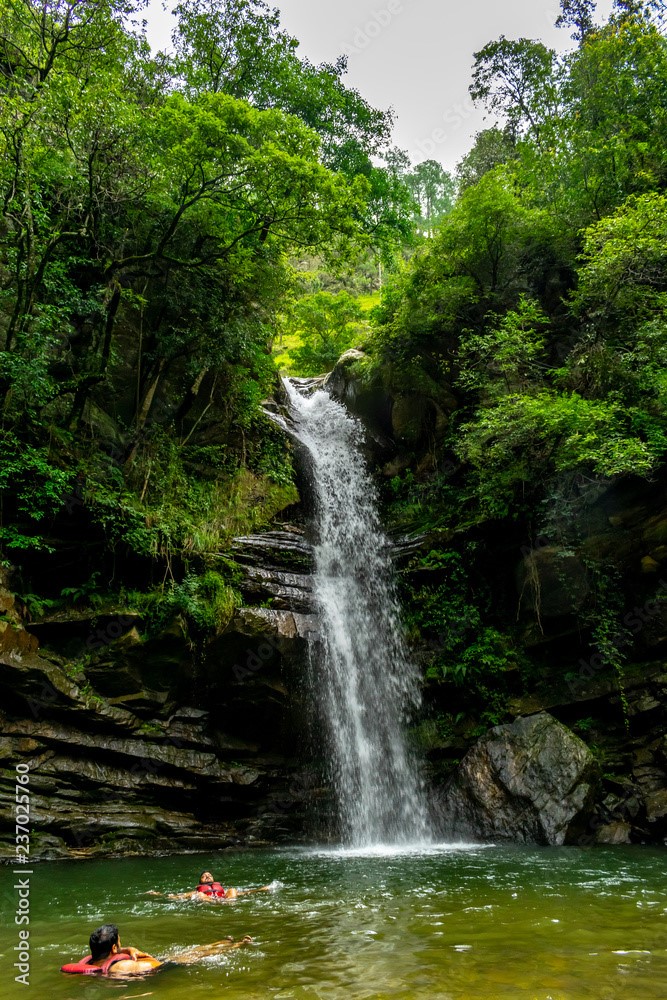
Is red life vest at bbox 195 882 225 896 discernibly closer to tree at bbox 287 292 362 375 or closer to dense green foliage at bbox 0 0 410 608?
dense green foliage at bbox 0 0 410 608

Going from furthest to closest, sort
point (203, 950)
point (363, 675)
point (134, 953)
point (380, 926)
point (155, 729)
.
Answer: point (363, 675) < point (155, 729) < point (380, 926) < point (203, 950) < point (134, 953)

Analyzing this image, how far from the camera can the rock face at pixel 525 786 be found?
945 cm

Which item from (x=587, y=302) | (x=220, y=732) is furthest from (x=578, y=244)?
(x=220, y=732)

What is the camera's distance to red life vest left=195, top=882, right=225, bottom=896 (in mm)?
6379

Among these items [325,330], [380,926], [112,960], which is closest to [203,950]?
[112,960]

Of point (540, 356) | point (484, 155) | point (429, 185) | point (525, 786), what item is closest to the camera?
point (525, 786)

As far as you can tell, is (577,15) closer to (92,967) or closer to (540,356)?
(540,356)

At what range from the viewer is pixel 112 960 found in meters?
4.20

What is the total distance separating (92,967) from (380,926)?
238 centimetres

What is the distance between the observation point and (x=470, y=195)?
14078 millimetres

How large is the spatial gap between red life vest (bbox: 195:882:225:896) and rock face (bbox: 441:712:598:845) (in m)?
5.23

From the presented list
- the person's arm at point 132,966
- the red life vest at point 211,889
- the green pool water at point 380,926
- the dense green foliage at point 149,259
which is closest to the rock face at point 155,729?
the green pool water at point 380,926

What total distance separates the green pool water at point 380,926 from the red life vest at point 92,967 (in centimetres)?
7

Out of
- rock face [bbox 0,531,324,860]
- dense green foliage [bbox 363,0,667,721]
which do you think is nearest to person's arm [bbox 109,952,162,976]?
rock face [bbox 0,531,324,860]
